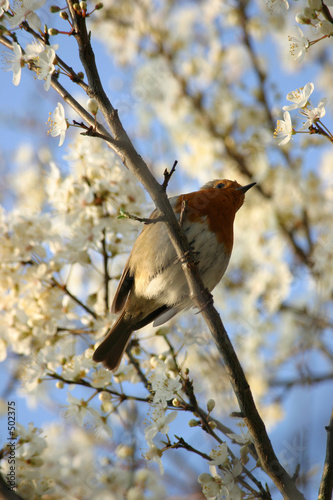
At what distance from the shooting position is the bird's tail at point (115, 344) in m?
3.42

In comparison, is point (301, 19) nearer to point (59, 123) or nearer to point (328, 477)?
point (59, 123)

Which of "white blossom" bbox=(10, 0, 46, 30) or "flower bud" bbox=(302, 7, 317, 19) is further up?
"flower bud" bbox=(302, 7, 317, 19)

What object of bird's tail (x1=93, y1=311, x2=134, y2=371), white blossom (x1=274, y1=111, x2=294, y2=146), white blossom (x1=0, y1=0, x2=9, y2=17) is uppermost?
white blossom (x1=274, y1=111, x2=294, y2=146)

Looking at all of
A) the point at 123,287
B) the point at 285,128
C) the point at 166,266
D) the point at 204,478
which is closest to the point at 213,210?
the point at 166,266

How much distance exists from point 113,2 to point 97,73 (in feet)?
16.3

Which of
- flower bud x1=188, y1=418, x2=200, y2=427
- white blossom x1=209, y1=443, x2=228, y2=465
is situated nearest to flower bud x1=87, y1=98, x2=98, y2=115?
flower bud x1=188, y1=418, x2=200, y2=427

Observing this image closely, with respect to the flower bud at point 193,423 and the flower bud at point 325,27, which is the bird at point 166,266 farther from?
the flower bud at point 325,27

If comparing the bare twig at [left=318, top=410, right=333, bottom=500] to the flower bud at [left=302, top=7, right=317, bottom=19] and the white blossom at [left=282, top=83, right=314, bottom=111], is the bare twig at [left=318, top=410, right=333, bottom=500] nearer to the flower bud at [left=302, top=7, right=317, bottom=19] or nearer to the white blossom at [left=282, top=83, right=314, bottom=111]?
the white blossom at [left=282, top=83, right=314, bottom=111]

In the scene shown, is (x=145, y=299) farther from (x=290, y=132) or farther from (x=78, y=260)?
(x=290, y=132)

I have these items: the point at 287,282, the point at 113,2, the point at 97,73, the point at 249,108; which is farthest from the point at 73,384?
the point at 113,2

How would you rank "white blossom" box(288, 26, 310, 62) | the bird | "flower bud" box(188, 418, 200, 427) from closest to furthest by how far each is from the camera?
1. "white blossom" box(288, 26, 310, 62)
2. "flower bud" box(188, 418, 200, 427)
3. the bird

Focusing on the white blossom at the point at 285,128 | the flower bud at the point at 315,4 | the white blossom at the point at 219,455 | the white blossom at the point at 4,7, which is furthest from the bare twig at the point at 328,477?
the white blossom at the point at 4,7

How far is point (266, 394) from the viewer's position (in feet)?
19.5

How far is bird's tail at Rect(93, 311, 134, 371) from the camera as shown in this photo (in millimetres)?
3417
